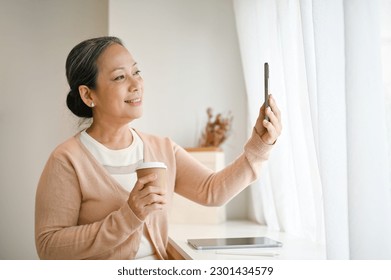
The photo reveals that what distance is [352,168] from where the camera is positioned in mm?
784

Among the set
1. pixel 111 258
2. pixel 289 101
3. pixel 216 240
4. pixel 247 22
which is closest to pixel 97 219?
pixel 111 258

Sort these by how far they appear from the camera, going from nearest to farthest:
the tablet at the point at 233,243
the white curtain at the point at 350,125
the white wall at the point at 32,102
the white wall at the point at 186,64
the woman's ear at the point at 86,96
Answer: the white curtain at the point at 350,125 → the woman's ear at the point at 86,96 → the tablet at the point at 233,243 → the white wall at the point at 32,102 → the white wall at the point at 186,64

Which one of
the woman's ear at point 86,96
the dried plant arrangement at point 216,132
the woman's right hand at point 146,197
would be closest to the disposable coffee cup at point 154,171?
the woman's right hand at point 146,197

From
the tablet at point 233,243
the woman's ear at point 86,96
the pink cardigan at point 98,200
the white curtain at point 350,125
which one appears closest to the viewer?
the white curtain at point 350,125

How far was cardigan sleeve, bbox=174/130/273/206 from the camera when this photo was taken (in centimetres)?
96

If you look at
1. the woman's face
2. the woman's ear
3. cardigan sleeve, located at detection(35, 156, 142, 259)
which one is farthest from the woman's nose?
cardigan sleeve, located at detection(35, 156, 142, 259)

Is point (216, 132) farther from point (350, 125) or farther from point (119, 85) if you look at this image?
point (350, 125)

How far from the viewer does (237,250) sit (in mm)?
1116

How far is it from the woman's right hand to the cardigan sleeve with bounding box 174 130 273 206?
0.77ft

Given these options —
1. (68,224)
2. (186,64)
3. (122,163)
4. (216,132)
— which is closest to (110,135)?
(122,163)

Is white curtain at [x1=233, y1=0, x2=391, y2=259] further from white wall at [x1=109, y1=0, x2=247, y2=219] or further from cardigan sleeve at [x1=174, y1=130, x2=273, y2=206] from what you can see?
white wall at [x1=109, y1=0, x2=247, y2=219]

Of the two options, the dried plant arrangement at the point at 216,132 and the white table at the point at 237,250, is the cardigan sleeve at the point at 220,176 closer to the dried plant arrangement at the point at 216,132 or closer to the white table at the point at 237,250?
the white table at the point at 237,250

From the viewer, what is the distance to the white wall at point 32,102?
5.74 ft

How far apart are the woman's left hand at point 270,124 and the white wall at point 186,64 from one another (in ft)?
3.15
